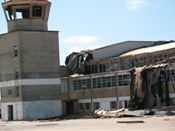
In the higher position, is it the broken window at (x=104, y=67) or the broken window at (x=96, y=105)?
the broken window at (x=104, y=67)

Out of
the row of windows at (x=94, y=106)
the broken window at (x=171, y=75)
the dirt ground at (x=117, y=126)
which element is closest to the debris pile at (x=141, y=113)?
the dirt ground at (x=117, y=126)

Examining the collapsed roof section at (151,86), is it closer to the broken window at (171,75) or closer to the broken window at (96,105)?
the broken window at (171,75)

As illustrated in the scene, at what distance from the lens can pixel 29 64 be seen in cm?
6638

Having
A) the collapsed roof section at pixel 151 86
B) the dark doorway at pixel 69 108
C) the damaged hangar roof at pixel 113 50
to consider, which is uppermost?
the damaged hangar roof at pixel 113 50

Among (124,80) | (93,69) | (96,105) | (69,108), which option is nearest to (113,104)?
(96,105)

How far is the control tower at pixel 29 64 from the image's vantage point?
66.0m

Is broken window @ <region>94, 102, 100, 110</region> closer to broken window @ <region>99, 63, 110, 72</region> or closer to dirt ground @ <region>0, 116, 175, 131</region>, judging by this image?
broken window @ <region>99, 63, 110, 72</region>

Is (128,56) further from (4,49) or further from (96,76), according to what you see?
(4,49)

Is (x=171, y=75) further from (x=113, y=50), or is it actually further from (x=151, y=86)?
(x=113, y=50)

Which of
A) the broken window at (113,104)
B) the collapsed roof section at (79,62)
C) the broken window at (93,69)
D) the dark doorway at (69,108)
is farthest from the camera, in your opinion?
the collapsed roof section at (79,62)

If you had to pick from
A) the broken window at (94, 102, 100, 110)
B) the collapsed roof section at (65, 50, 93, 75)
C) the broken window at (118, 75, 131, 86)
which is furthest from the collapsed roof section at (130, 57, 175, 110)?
the collapsed roof section at (65, 50, 93, 75)

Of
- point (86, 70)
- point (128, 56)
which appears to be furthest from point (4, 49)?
point (128, 56)

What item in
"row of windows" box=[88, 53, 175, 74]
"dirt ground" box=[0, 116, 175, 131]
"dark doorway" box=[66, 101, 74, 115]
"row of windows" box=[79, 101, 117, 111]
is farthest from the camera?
"dark doorway" box=[66, 101, 74, 115]

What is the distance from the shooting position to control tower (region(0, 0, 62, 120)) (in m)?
66.0
